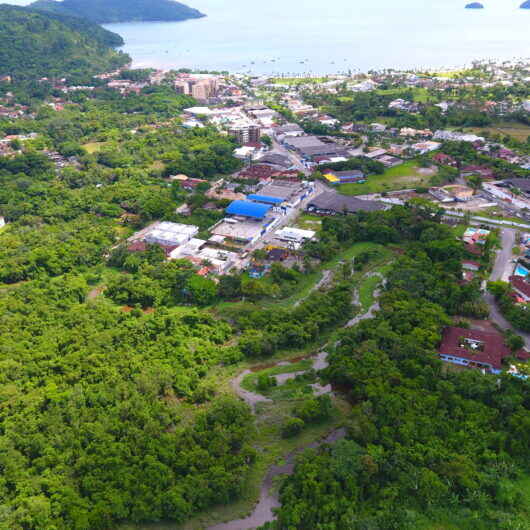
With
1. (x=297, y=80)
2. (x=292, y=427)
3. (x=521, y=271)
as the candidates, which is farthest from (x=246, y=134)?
(x=292, y=427)

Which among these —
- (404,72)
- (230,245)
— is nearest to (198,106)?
(404,72)

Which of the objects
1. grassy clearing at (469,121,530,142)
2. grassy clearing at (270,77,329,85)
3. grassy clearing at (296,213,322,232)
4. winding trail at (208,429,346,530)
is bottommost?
winding trail at (208,429,346,530)

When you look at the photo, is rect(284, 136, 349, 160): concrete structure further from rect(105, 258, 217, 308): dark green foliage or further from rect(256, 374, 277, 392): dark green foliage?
rect(256, 374, 277, 392): dark green foliage

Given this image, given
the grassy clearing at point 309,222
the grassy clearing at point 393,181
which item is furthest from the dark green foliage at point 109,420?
the grassy clearing at point 393,181

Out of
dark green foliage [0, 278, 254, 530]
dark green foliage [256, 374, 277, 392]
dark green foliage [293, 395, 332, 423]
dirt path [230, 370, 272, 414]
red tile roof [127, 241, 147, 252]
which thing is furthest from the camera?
red tile roof [127, 241, 147, 252]

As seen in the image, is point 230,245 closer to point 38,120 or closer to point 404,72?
point 38,120

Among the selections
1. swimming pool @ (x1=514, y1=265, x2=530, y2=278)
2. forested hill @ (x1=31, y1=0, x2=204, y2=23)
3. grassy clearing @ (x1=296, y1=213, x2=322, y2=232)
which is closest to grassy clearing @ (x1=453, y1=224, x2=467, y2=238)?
swimming pool @ (x1=514, y1=265, x2=530, y2=278)
